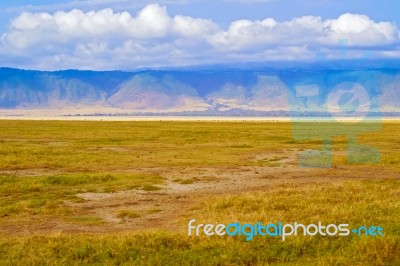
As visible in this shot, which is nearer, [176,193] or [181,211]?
Result: [181,211]

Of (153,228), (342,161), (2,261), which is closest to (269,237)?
(153,228)

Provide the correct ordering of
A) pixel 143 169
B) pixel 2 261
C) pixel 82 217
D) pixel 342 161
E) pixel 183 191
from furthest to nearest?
pixel 342 161, pixel 143 169, pixel 183 191, pixel 82 217, pixel 2 261

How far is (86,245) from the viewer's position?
567 inches

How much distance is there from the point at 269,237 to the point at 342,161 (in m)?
23.1

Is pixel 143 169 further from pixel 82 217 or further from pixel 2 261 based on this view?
pixel 2 261

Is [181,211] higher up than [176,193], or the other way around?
[181,211]

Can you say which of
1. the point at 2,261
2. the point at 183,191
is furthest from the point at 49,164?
the point at 2,261

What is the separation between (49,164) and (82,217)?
17.5 meters

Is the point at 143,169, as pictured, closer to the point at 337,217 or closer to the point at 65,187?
the point at 65,187

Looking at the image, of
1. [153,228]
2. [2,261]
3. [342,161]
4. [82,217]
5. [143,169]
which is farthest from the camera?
[342,161]

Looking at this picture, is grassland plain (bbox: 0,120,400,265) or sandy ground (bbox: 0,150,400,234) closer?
grassland plain (bbox: 0,120,400,265)

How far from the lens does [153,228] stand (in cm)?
1670

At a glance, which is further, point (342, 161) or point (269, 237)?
point (342, 161)

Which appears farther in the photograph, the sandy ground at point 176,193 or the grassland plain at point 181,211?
the sandy ground at point 176,193
